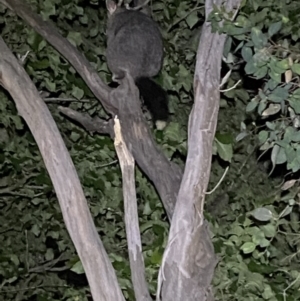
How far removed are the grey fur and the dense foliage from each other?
0.10m

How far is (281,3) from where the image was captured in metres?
2.02

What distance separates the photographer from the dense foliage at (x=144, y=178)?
1.51m

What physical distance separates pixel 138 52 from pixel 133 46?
0.09 feet

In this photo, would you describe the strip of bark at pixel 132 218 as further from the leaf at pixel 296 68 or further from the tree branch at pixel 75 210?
the leaf at pixel 296 68

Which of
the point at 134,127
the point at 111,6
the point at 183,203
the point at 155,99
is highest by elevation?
the point at 111,6

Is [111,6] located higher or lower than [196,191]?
higher

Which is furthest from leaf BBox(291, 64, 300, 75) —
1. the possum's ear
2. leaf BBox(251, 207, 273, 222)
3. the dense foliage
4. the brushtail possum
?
the possum's ear

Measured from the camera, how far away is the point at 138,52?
6.55 feet

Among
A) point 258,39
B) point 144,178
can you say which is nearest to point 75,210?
point 258,39

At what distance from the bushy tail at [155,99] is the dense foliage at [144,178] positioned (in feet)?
0.13

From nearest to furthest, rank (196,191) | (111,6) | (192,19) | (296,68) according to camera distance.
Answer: (296,68)
(196,191)
(192,19)
(111,6)

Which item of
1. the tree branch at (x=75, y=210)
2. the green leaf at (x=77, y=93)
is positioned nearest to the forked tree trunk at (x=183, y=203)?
the tree branch at (x=75, y=210)

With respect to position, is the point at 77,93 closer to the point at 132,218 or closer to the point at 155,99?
the point at 155,99

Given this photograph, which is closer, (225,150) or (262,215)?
(262,215)
